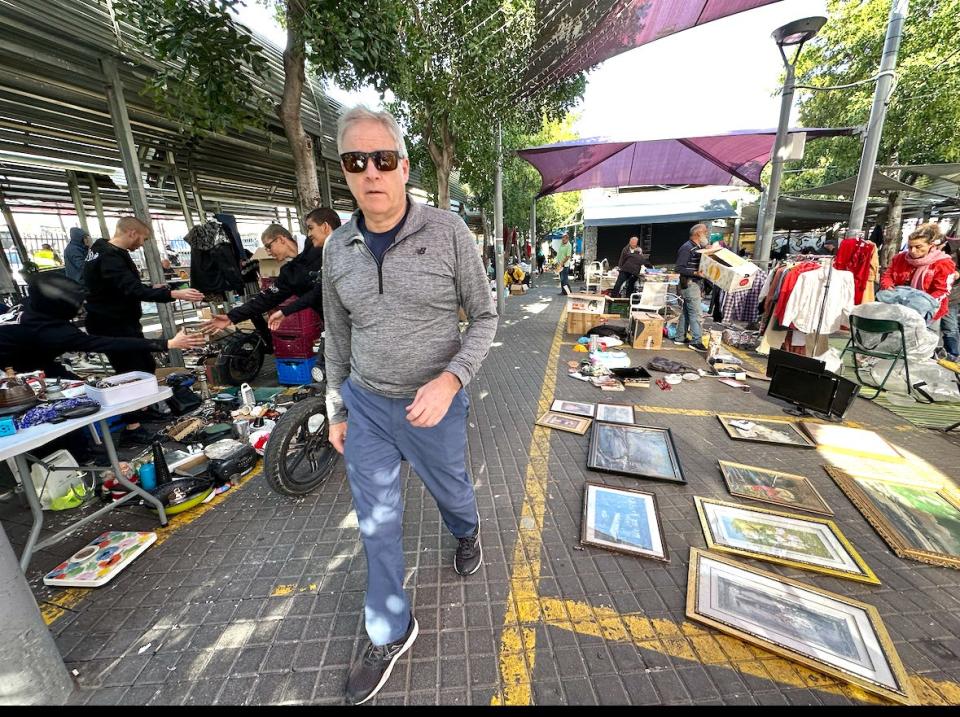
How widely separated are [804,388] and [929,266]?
2.97m

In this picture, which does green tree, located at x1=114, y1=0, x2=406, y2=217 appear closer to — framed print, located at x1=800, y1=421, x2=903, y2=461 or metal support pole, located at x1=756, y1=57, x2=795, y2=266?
framed print, located at x1=800, y1=421, x2=903, y2=461

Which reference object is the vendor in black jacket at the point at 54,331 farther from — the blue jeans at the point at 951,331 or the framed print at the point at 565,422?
the blue jeans at the point at 951,331

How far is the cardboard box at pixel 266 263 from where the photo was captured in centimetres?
772

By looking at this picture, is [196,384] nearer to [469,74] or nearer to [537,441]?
[537,441]

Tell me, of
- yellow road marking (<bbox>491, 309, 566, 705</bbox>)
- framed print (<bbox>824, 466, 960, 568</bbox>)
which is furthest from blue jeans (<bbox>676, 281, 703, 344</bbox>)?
yellow road marking (<bbox>491, 309, 566, 705</bbox>)

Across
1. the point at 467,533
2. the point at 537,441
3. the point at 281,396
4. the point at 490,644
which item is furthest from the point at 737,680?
the point at 281,396

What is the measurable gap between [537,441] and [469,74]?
7.71 metres

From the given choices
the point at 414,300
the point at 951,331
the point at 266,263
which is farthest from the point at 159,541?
the point at 951,331

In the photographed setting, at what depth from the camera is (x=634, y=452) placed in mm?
3680

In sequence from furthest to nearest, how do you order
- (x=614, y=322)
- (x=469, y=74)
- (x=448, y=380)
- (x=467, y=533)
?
1. (x=614, y=322)
2. (x=469, y=74)
3. (x=467, y=533)
4. (x=448, y=380)

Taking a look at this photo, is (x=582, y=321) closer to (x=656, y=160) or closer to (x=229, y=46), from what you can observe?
(x=656, y=160)

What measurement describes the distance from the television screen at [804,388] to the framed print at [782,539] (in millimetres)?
2302

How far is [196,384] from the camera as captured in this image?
5.28 m

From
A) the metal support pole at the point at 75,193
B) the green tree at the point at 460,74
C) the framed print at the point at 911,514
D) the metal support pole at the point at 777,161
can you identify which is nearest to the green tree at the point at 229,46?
the green tree at the point at 460,74
